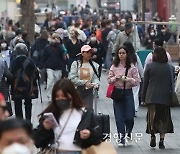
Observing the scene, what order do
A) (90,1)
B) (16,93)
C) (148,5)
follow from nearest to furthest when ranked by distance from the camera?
1. (16,93)
2. (148,5)
3. (90,1)

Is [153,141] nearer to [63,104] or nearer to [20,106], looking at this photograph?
[20,106]

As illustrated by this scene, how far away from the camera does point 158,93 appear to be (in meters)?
13.5

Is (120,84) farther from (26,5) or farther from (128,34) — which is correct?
(26,5)

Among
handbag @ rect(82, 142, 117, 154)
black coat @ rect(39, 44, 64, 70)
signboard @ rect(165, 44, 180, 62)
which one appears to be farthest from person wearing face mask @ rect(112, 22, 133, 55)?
handbag @ rect(82, 142, 117, 154)

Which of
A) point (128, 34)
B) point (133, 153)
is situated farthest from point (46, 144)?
point (128, 34)

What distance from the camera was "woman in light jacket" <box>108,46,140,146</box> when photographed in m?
13.6

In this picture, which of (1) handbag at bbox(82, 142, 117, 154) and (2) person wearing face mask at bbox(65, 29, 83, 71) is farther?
(2) person wearing face mask at bbox(65, 29, 83, 71)

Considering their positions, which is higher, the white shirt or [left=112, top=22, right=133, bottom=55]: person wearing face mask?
the white shirt

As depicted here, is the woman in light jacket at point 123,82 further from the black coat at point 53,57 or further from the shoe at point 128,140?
the black coat at point 53,57

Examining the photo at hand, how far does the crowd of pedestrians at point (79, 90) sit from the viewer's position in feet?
24.8

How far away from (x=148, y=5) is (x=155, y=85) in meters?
47.4

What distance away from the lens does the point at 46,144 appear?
777 centimetres

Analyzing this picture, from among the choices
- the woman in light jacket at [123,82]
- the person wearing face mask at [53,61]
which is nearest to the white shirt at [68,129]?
the woman in light jacket at [123,82]

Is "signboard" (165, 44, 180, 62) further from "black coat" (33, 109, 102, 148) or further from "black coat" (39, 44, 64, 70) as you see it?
"black coat" (33, 109, 102, 148)
